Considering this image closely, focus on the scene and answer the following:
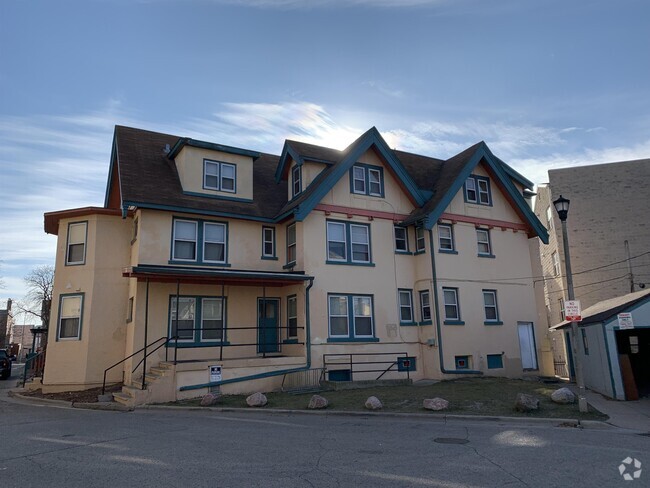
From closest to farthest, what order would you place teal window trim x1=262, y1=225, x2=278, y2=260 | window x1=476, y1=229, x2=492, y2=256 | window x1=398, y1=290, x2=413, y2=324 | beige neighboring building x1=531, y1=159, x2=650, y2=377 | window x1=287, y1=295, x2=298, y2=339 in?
1. window x1=287, y1=295, x2=298, y2=339
2. teal window trim x1=262, y1=225, x2=278, y2=260
3. window x1=398, y1=290, x2=413, y2=324
4. window x1=476, y1=229, x2=492, y2=256
5. beige neighboring building x1=531, y1=159, x2=650, y2=377

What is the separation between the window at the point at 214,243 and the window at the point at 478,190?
11223 millimetres

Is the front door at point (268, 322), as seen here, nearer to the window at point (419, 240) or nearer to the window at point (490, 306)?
the window at point (419, 240)

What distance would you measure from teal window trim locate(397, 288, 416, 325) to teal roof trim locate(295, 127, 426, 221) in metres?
3.98

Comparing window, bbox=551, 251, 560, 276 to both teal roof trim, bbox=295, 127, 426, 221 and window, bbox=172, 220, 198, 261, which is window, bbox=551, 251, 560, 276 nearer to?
teal roof trim, bbox=295, 127, 426, 221

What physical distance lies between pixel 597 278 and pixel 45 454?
32580 millimetres

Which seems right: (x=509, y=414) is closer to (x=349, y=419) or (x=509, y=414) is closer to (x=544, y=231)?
(x=349, y=419)

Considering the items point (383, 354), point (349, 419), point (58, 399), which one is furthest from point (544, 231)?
point (58, 399)

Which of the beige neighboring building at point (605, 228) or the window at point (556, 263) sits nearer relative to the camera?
the beige neighboring building at point (605, 228)

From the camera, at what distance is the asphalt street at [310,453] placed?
23.5 ft

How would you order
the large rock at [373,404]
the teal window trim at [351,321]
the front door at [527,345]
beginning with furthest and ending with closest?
the front door at [527,345] → the teal window trim at [351,321] → the large rock at [373,404]

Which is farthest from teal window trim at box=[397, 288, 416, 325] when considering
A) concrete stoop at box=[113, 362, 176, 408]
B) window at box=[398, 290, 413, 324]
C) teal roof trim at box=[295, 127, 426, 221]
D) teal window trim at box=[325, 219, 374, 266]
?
concrete stoop at box=[113, 362, 176, 408]

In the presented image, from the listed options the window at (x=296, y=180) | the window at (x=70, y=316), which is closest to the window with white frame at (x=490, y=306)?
the window at (x=296, y=180)

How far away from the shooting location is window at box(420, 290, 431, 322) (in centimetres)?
2122

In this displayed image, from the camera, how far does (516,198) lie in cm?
2372
